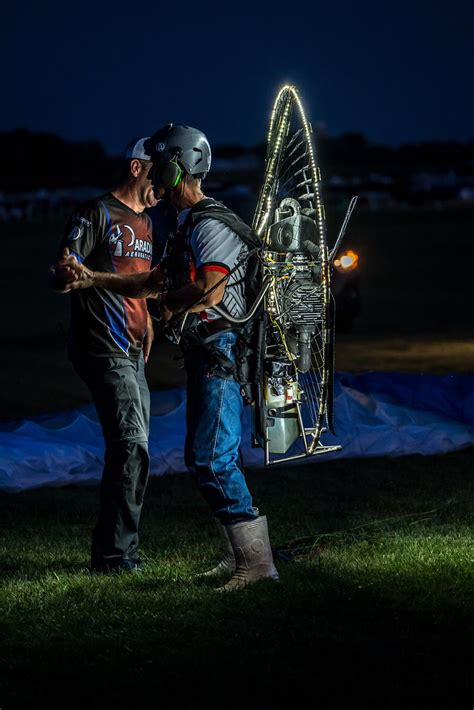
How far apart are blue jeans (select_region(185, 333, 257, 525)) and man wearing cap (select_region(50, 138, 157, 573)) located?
70cm

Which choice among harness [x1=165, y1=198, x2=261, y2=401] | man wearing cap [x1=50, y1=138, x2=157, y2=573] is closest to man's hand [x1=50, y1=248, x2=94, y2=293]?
harness [x1=165, y1=198, x2=261, y2=401]

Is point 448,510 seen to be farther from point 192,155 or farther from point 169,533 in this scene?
point 192,155

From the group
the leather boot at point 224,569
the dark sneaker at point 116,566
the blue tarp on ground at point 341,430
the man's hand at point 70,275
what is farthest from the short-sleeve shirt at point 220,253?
the blue tarp on ground at point 341,430

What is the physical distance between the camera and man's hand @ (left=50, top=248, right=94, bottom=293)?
5.73 metres

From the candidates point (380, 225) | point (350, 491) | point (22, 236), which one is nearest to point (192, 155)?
point (350, 491)

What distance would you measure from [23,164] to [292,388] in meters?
111

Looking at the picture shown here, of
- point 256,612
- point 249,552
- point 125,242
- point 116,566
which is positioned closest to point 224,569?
point 249,552

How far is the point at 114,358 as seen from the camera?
6.40 m

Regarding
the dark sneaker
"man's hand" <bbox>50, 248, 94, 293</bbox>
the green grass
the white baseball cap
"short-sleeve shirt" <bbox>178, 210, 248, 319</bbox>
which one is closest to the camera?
the green grass

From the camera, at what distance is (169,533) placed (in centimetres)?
732

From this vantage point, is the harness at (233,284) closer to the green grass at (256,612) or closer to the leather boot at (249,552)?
the leather boot at (249,552)

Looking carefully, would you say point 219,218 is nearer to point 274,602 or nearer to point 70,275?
point 70,275

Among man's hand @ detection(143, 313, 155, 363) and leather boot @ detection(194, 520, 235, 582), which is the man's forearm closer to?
man's hand @ detection(143, 313, 155, 363)

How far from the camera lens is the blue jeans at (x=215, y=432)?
5.68 m
